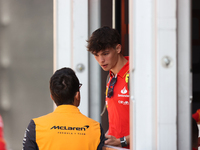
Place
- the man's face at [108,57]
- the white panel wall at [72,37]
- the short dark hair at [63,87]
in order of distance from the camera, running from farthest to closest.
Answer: the man's face at [108,57]
the white panel wall at [72,37]
the short dark hair at [63,87]

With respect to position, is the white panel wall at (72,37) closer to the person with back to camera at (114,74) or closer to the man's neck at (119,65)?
the person with back to camera at (114,74)

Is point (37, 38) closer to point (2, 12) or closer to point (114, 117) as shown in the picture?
point (2, 12)

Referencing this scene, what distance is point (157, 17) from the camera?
3.57ft

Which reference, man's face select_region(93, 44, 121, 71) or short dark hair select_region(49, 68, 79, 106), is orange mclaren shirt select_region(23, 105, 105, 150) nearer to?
short dark hair select_region(49, 68, 79, 106)

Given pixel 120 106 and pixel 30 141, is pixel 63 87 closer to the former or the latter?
pixel 30 141

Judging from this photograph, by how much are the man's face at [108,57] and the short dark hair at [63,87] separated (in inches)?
17.3

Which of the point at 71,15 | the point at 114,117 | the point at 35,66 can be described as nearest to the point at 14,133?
the point at 35,66

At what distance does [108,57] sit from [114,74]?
131 mm

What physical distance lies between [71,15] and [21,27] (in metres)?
1.88

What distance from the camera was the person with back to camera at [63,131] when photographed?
1171mm

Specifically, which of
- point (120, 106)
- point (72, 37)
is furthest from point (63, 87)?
point (120, 106)

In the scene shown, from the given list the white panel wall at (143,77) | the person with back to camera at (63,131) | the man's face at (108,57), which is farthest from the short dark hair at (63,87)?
the man's face at (108,57)

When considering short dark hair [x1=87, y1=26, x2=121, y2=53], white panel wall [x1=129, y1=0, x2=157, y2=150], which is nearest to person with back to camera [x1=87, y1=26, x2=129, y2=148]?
short dark hair [x1=87, y1=26, x2=121, y2=53]

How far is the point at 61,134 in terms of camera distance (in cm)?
117
